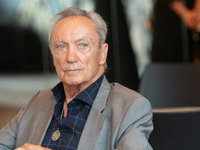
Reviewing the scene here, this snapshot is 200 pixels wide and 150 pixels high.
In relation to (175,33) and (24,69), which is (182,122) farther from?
(175,33)

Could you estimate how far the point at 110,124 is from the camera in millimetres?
1511

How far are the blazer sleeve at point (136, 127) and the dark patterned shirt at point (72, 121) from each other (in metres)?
0.26

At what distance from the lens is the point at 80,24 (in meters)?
1.67

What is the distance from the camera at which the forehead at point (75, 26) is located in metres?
1.66

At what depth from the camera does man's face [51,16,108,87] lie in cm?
164

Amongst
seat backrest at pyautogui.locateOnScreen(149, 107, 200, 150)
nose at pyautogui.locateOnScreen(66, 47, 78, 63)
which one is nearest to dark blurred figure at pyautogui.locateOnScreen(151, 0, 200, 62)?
seat backrest at pyautogui.locateOnScreen(149, 107, 200, 150)

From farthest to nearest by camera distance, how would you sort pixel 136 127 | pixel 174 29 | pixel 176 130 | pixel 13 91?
1. pixel 174 29
2. pixel 13 91
3. pixel 176 130
4. pixel 136 127

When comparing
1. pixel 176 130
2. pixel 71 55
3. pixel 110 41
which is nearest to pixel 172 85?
pixel 176 130

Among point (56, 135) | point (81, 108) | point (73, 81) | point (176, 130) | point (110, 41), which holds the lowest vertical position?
point (176, 130)

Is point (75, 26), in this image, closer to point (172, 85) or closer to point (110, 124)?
point (110, 124)

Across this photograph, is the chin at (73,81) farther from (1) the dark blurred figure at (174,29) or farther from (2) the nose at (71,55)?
(1) the dark blurred figure at (174,29)

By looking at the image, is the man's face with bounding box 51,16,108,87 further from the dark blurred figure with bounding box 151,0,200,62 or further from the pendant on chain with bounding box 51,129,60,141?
the dark blurred figure with bounding box 151,0,200,62

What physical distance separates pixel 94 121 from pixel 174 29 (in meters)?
3.33

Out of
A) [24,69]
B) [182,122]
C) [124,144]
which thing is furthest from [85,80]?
[24,69]
